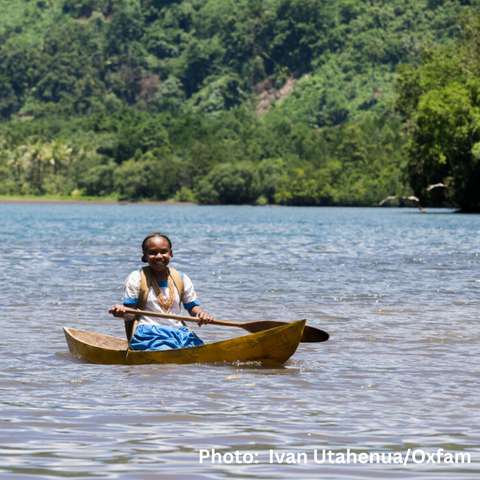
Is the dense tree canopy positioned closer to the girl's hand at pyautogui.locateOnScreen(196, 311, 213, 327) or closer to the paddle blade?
the paddle blade

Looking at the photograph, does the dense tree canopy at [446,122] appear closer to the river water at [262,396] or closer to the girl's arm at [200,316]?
the river water at [262,396]

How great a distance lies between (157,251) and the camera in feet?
37.3

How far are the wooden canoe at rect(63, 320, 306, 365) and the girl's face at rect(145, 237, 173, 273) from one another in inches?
42.6

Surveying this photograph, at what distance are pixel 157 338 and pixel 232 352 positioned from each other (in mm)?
933

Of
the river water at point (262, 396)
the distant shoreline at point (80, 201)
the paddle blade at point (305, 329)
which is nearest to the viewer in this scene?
the river water at point (262, 396)

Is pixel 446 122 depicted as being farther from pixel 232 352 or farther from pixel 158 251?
pixel 158 251

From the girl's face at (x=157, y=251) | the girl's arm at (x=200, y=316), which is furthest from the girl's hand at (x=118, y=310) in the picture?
the girl's arm at (x=200, y=316)

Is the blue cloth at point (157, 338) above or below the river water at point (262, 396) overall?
above

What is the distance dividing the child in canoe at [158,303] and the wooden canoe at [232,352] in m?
0.20

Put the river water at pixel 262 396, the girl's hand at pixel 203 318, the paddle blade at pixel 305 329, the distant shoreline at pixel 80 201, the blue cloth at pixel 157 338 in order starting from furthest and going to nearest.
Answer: the distant shoreline at pixel 80 201, the paddle blade at pixel 305 329, the blue cloth at pixel 157 338, the girl's hand at pixel 203 318, the river water at pixel 262 396

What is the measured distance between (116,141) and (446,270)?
14587 cm

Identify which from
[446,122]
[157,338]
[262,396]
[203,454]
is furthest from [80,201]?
[203,454]

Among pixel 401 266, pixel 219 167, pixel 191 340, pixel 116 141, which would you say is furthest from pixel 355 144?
pixel 191 340

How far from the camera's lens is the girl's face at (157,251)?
37.0ft
